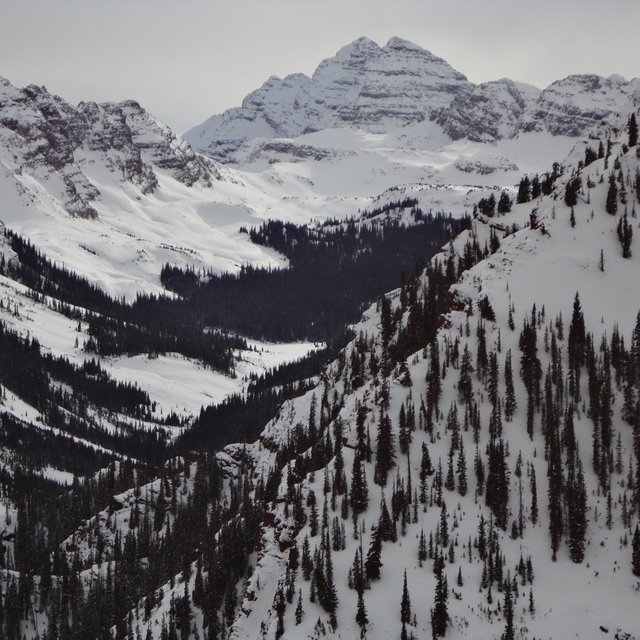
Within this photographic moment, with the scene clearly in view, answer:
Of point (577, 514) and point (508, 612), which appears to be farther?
point (577, 514)

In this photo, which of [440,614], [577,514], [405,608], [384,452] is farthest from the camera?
[384,452]

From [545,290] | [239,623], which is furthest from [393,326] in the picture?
[239,623]

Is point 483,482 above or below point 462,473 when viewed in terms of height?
below

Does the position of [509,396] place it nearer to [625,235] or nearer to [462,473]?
[462,473]

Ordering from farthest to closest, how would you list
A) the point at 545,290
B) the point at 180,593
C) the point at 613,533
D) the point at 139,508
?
the point at 139,508, the point at 545,290, the point at 180,593, the point at 613,533

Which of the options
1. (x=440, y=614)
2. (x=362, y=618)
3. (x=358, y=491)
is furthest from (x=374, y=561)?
(x=358, y=491)

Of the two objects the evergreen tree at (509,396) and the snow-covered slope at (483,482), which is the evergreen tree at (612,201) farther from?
the evergreen tree at (509,396)

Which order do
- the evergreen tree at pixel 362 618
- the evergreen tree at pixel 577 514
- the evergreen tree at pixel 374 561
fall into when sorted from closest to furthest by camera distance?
the evergreen tree at pixel 362 618, the evergreen tree at pixel 577 514, the evergreen tree at pixel 374 561

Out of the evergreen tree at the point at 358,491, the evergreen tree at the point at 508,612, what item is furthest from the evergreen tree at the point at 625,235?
the evergreen tree at the point at 508,612

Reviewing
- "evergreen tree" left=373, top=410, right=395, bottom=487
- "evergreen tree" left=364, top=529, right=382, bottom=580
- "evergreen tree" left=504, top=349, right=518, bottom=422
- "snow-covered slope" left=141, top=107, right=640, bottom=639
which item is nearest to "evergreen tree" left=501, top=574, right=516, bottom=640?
"snow-covered slope" left=141, top=107, right=640, bottom=639

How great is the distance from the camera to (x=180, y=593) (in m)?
145

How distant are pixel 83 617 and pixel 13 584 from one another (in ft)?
67.2

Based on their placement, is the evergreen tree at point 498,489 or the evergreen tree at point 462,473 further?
the evergreen tree at point 462,473

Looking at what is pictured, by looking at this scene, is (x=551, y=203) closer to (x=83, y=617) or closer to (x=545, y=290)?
(x=545, y=290)
